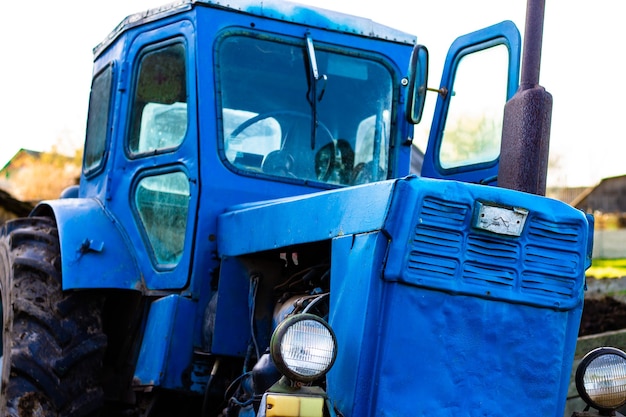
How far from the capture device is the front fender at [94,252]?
4.76m

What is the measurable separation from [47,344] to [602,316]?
7.31 m

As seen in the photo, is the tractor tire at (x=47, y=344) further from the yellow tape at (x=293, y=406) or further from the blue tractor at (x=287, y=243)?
the yellow tape at (x=293, y=406)

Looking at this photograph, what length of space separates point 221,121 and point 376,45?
1.05m

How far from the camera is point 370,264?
11.4 ft

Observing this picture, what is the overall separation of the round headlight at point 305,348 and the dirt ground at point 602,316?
283 inches

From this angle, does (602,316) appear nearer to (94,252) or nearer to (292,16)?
(292,16)

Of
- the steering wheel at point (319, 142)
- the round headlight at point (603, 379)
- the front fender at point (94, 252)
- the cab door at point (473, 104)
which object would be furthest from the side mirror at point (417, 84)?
the front fender at point (94, 252)

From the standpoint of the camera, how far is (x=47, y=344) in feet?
15.0

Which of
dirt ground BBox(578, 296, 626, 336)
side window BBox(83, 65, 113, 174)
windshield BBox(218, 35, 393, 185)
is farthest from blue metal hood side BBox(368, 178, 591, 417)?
dirt ground BBox(578, 296, 626, 336)

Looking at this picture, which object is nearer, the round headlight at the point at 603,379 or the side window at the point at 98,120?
the round headlight at the point at 603,379

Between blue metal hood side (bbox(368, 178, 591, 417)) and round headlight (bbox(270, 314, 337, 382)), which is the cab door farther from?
round headlight (bbox(270, 314, 337, 382))

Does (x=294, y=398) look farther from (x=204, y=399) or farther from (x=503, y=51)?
(x=503, y=51)

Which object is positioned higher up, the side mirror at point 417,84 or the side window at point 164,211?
the side mirror at point 417,84

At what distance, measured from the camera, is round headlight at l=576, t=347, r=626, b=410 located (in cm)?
368
